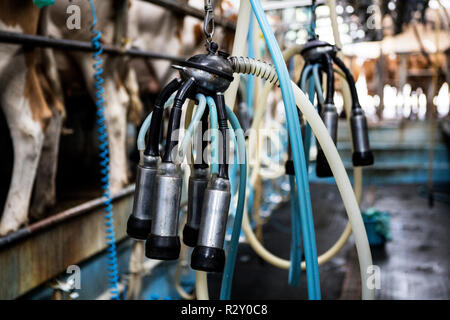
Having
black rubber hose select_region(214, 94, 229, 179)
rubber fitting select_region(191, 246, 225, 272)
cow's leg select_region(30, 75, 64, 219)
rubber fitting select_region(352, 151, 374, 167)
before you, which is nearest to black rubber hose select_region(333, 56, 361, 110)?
rubber fitting select_region(352, 151, 374, 167)

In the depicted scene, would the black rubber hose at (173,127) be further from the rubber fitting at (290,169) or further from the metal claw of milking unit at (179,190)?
the rubber fitting at (290,169)

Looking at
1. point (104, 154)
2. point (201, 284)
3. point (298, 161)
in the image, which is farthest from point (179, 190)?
point (104, 154)

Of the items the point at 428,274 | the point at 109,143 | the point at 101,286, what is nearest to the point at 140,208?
the point at 101,286

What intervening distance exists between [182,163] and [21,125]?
2.80ft

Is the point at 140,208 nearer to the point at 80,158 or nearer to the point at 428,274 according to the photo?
the point at 428,274

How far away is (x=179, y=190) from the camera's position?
67 cm

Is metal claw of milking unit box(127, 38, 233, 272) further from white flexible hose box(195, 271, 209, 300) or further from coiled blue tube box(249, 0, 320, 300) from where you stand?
white flexible hose box(195, 271, 209, 300)

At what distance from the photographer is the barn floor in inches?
87.9

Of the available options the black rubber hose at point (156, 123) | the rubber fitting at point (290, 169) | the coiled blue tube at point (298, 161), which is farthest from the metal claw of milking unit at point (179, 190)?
the rubber fitting at point (290, 169)

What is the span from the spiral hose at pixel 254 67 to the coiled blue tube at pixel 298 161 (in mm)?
47

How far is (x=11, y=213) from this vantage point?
57.1 inches

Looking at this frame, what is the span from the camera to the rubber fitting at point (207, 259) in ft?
2.12

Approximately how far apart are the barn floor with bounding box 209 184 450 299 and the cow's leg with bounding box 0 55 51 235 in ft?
3.65
